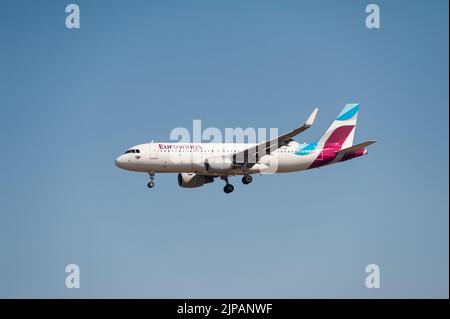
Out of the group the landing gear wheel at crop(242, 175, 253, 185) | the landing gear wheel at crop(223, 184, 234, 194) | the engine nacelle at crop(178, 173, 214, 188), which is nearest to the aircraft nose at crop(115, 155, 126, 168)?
the engine nacelle at crop(178, 173, 214, 188)

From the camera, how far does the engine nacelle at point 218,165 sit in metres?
84.2

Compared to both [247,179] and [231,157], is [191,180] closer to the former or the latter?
[247,179]

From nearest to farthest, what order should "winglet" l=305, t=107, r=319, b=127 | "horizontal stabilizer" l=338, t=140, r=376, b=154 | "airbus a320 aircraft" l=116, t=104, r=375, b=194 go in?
"winglet" l=305, t=107, r=319, b=127
"airbus a320 aircraft" l=116, t=104, r=375, b=194
"horizontal stabilizer" l=338, t=140, r=376, b=154

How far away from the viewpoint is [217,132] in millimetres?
88875

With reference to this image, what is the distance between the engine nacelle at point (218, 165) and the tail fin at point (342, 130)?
35.8 feet

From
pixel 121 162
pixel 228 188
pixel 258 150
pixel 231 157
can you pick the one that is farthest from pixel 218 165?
pixel 121 162

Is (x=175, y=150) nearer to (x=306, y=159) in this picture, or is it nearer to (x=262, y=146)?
(x=262, y=146)

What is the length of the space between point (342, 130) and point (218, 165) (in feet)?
50.3

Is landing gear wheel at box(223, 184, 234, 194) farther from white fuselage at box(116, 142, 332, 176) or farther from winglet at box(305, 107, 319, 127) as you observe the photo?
winglet at box(305, 107, 319, 127)

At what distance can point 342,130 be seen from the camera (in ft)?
305

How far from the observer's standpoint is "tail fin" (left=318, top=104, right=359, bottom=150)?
91688 mm

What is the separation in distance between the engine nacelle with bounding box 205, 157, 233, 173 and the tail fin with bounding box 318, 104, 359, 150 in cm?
1092

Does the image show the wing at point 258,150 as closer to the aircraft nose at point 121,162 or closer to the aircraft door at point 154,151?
the aircraft door at point 154,151
